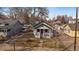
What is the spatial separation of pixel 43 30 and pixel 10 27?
1.28ft

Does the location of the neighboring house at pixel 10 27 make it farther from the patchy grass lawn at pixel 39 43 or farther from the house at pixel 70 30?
the house at pixel 70 30

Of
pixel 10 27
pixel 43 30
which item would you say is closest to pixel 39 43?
pixel 43 30

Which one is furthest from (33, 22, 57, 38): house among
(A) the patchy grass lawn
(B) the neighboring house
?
(B) the neighboring house

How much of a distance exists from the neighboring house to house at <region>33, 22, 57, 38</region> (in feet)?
0.61

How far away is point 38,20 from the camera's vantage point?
1828 mm

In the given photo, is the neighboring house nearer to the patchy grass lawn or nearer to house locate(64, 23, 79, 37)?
the patchy grass lawn

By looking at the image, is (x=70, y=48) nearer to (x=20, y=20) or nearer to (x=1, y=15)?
(x=20, y=20)

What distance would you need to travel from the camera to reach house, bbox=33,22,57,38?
1824 millimetres

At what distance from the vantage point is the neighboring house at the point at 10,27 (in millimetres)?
1811

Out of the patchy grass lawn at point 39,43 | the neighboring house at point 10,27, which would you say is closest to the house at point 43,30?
the patchy grass lawn at point 39,43

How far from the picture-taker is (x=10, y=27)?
181cm

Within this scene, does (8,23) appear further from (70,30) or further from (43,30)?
(70,30)
